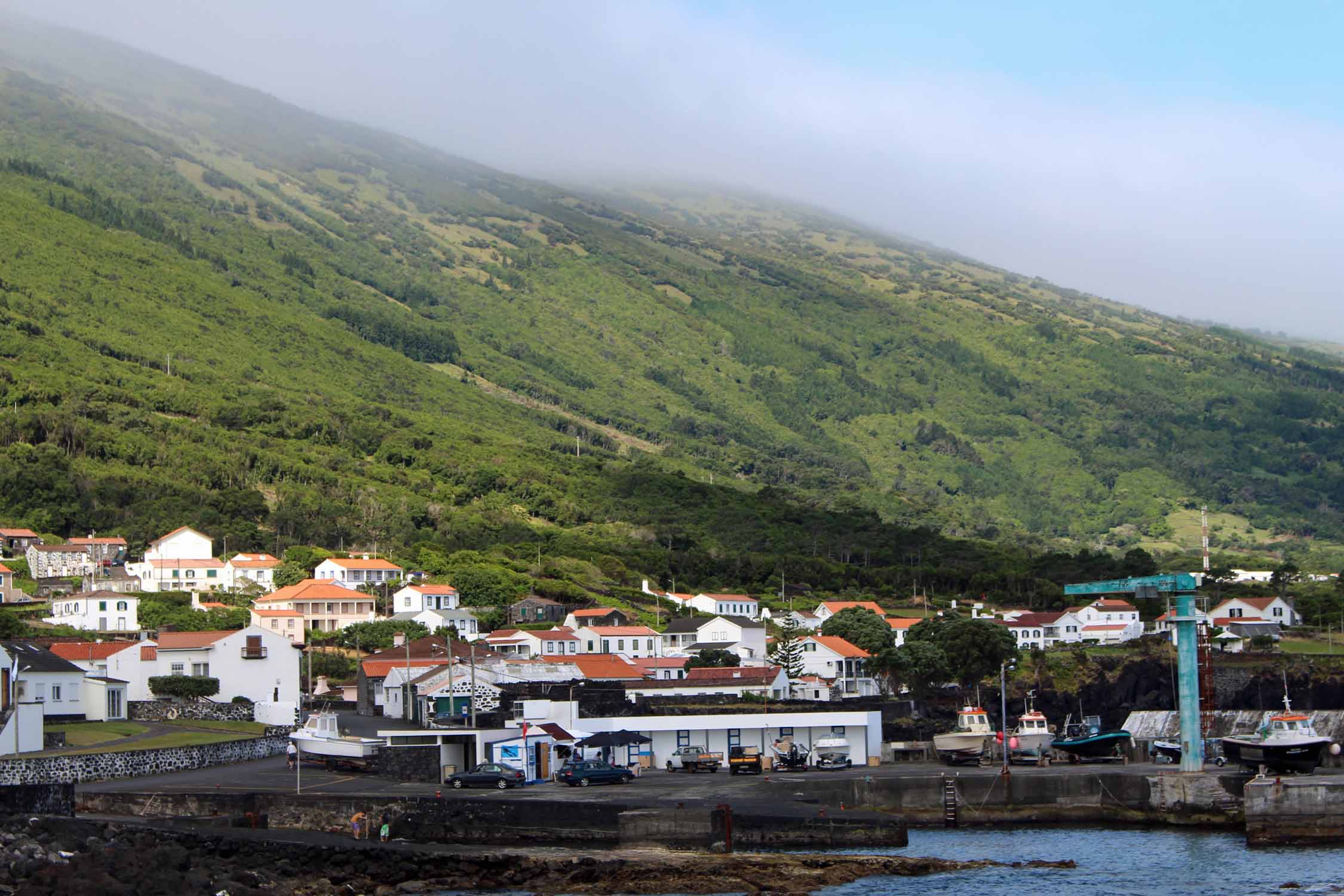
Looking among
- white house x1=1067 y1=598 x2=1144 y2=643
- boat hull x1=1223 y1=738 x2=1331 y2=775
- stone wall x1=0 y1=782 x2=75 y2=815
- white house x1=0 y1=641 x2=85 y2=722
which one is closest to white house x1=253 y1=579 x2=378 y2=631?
white house x1=0 y1=641 x2=85 y2=722

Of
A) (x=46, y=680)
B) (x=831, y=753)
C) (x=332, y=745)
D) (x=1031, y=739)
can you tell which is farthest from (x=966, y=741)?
(x=46, y=680)

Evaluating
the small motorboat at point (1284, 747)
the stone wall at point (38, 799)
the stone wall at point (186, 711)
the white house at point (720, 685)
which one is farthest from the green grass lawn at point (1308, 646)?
the stone wall at point (38, 799)

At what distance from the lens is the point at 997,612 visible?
120875 millimetres

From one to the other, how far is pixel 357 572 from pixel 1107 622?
5200cm

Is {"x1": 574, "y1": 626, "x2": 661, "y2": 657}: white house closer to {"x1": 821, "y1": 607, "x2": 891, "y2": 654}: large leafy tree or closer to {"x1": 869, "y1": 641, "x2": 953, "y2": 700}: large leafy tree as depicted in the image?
{"x1": 821, "y1": 607, "x2": 891, "y2": 654}: large leafy tree

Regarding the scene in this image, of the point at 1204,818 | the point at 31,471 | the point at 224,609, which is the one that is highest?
the point at 31,471

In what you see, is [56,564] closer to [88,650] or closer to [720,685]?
[88,650]

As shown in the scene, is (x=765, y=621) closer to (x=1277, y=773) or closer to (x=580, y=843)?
(x=1277, y=773)

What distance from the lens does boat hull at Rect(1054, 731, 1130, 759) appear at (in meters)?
57.9

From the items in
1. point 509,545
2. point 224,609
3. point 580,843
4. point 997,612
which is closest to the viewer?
point 580,843

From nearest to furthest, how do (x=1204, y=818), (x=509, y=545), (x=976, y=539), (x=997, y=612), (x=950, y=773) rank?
(x=1204, y=818), (x=950, y=773), (x=997, y=612), (x=509, y=545), (x=976, y=539)

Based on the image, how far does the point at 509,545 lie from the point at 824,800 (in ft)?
287

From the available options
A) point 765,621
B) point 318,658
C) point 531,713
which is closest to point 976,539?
point 765,621

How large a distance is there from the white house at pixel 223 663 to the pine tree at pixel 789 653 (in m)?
24.3
